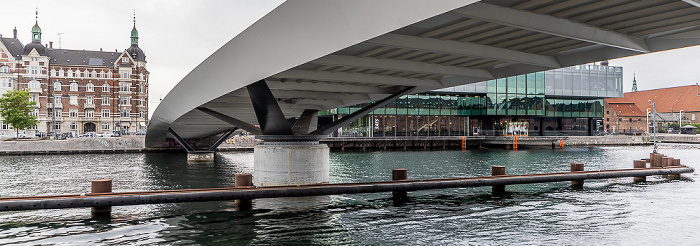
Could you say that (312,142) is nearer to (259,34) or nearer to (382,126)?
(259,34)

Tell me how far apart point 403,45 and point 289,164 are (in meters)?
10.5

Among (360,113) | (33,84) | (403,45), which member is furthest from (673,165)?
(33,84)

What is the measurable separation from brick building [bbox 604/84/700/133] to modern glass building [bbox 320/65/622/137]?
184ft

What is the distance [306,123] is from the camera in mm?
22797

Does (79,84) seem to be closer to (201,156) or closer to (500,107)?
(201,156)

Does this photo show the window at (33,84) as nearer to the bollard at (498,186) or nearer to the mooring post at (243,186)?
the mooring post at (243,186)

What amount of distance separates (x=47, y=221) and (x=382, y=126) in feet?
206

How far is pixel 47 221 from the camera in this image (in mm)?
15297

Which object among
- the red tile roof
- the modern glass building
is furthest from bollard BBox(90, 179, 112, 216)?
the red tile roof

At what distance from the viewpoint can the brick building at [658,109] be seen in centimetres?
13362

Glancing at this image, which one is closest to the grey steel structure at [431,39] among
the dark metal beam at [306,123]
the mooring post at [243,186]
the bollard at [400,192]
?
the mooring post at [243,186]

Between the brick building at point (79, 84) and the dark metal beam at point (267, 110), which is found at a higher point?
the brick building at point (79, 84)

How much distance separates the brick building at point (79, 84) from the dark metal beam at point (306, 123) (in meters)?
84.6

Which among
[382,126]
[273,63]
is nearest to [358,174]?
[273,63]
